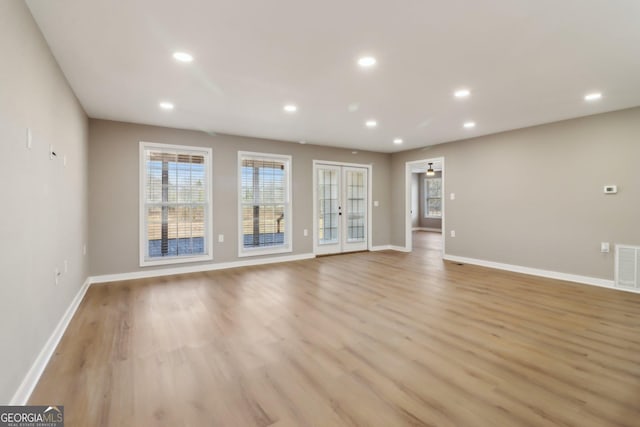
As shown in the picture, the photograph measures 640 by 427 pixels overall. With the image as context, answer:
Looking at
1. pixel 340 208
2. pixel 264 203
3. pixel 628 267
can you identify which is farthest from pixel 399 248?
pixel 628 267

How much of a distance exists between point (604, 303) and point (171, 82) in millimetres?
5541

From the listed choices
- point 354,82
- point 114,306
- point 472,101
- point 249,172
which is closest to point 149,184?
point 249,172

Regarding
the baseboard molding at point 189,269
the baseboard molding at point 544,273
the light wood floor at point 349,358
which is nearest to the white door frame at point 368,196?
the baseboard molding at point 189,269

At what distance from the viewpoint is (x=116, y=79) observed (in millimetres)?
3150

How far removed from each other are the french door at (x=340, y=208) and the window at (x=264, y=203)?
28.4 inches

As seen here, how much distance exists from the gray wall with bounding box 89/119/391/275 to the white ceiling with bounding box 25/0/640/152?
472mm

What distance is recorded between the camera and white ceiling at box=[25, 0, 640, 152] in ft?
6.73

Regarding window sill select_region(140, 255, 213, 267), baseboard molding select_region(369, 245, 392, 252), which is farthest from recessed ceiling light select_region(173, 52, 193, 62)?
baseboard molding select_region(369, 245, 392, 252)

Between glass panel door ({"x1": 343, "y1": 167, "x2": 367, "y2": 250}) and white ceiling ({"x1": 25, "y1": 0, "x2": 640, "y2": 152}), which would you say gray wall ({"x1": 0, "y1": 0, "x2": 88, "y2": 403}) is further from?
glass panel door ({"x1": 343, "y1": 167, "x2": 367, "y2": 250})

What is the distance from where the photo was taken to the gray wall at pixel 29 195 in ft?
5.37

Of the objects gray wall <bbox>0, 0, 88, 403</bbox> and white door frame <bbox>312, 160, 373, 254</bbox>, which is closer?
gray wall <bbox>0, 0, 88, 403</bbox>

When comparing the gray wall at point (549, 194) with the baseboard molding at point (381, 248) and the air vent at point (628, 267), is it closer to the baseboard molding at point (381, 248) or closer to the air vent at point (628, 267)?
the air vent at point (628, 267)

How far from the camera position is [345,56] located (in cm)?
267

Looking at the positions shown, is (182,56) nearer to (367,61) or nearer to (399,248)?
(367,61)
